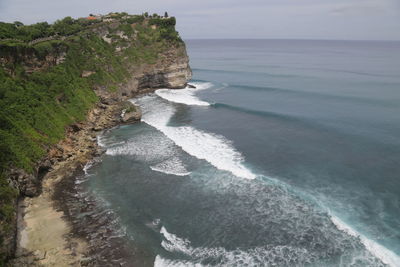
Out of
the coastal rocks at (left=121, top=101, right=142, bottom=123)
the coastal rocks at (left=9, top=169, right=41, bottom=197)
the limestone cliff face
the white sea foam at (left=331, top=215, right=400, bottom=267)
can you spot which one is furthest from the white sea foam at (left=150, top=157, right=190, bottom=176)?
the limestone cliff face

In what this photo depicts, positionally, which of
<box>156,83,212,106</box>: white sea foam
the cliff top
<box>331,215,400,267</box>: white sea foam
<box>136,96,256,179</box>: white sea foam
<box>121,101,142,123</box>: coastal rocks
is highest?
the cliff top

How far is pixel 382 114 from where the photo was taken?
4297 cm

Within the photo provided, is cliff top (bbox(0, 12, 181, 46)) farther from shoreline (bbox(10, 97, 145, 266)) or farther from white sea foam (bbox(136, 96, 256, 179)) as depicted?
white sea foam (bbox(136, 96, 256, 179))

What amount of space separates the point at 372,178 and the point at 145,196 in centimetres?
1901

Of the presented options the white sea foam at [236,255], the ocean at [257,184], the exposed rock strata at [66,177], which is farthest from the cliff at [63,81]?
the white sea foam at [236,255]

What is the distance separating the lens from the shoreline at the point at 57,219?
56.9 ft

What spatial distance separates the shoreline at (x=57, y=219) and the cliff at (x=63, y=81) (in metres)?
0.64

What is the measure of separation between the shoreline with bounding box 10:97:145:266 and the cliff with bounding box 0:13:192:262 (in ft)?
2.11

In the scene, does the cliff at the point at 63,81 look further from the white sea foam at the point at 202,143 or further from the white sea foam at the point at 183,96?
the white sea foam at the point at 202,143

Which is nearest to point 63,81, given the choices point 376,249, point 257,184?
point 257,184

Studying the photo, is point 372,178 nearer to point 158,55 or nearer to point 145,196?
point 145,196

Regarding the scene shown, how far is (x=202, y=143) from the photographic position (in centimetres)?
3441

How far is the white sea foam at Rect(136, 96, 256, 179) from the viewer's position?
28.7m

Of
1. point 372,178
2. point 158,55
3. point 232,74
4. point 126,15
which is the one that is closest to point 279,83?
point 232,74
